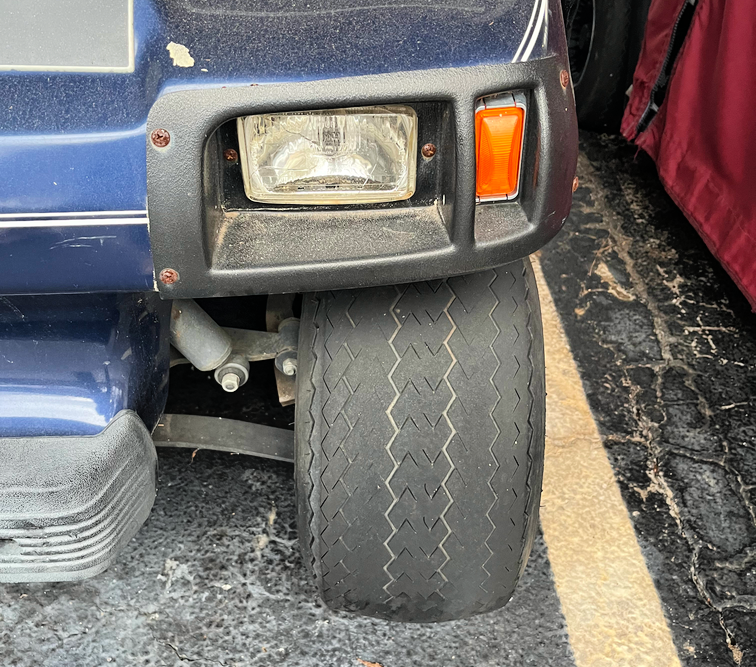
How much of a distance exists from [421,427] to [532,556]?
29.8 inches

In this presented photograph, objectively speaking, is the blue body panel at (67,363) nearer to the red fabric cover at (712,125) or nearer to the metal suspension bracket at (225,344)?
the metal suspension bracket at (225,344)

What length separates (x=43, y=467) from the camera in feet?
4.18

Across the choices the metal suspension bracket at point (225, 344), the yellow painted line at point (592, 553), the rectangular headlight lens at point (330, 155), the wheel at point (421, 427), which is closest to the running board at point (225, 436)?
the metal suspension bracket at point (225, 344)

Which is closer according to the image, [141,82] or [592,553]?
[141,82]

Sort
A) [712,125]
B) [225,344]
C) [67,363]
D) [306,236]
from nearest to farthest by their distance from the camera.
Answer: [306,236] < [67,363] < [225,344] < [712,125]

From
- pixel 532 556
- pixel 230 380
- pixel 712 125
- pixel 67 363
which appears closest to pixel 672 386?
pixel 532 556

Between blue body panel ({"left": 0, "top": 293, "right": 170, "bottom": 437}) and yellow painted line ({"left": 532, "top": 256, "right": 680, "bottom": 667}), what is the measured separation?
1.14 metres

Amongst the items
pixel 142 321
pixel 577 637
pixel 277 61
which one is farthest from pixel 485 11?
pixel 577 637

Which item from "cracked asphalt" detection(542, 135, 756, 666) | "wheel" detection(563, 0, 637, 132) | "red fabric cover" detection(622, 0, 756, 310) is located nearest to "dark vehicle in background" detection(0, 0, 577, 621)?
"cracked asphalt" detection(542, 135, 756, 666)

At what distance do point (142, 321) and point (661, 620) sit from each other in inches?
53.7

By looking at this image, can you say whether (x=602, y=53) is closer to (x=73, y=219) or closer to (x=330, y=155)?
(x=330, y=155)

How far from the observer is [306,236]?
1.18 metres

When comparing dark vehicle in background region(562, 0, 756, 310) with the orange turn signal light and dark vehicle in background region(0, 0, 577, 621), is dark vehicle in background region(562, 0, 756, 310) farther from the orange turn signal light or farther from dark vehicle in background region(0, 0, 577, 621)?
the orange turn signal light

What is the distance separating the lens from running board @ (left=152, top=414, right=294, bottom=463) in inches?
74.3
